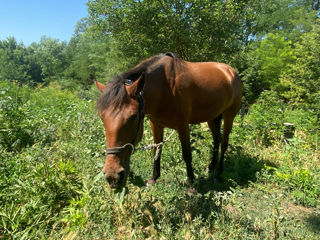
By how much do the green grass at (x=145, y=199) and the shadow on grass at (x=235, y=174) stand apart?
0.8 inches

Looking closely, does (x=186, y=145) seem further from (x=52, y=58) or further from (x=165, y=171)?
(x=52, y=58)

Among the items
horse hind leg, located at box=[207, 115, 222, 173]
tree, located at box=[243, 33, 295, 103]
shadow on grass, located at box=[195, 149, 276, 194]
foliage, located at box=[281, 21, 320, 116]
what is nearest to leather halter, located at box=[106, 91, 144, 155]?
shadow on grass, located at box=[195, 149, 276, 194]

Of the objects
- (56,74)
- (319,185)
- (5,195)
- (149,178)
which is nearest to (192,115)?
(149,178)

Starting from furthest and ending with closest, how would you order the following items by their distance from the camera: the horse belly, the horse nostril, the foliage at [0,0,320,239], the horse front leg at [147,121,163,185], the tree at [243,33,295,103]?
the tree at [243,33,295,103], the horse front leg at [147,121,163,185], the horse belly, the foliage at [0,0,320,239], the horse nostril

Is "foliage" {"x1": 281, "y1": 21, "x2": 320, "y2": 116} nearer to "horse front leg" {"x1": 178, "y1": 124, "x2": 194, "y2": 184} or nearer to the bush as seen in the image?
the bush

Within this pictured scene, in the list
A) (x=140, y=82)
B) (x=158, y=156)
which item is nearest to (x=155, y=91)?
(x=140, y=82)

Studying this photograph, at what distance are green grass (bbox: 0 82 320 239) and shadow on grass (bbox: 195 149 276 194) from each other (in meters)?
0.02

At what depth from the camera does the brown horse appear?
1.80 metres

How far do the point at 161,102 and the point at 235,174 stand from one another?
2126 mm

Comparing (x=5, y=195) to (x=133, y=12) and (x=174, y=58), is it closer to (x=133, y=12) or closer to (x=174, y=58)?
(x=174, y=58)

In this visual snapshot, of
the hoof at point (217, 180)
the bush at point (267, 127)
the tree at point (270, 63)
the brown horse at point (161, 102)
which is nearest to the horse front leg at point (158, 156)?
the brown horse at point (161, 102)

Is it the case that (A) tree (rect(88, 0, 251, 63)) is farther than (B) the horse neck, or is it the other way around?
(A) tree (rect(88, 0, 251, 63))

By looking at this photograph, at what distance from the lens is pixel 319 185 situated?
9.28 feet

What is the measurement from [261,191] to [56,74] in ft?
142
